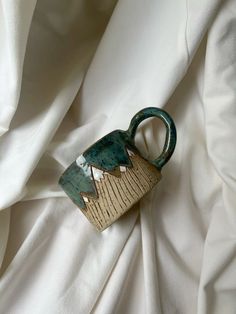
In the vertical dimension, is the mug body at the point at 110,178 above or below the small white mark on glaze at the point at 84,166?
below

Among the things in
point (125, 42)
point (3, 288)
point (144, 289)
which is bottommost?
point (144, 289)

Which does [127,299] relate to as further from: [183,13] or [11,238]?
[183,13]

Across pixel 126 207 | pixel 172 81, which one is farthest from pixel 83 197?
pixel 172 81

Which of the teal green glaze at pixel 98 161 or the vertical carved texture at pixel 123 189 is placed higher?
the teal green glaze at pixel 98 161

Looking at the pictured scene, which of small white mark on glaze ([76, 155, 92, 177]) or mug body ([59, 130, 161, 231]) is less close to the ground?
small white mark on glaze ([76, 155, 92, 177])

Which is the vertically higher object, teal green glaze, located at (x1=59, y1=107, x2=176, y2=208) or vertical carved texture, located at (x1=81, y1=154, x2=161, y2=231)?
teal green glaze, located at (x1=59, y1=107, x2=176, y2=208)
